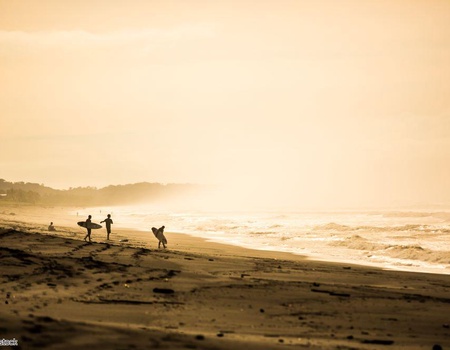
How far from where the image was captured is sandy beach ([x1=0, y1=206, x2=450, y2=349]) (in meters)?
7.57

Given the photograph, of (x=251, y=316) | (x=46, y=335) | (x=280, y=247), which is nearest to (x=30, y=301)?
(x=46, y=335)

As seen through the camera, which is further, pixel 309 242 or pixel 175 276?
pixel 309 242

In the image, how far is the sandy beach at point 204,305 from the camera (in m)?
Result: 7.57

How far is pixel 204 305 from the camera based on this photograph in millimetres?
10258

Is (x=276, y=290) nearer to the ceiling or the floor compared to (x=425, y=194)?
nearer to the floor

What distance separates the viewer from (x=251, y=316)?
31.5ft

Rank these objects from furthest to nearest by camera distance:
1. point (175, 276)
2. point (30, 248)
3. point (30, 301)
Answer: point (30, 248) → point (175, 276) → point (30, 301)

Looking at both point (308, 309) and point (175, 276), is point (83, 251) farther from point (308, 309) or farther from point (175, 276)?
point (308, 309)

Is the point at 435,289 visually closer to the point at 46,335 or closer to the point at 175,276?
the point at 175,276

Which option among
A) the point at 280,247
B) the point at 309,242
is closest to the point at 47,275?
the point at 280,247

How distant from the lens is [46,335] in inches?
279

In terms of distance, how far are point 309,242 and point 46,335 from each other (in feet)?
88.7

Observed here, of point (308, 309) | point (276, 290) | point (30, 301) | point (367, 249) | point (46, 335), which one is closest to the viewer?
point (46, 335)

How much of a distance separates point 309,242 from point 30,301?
25.2m
